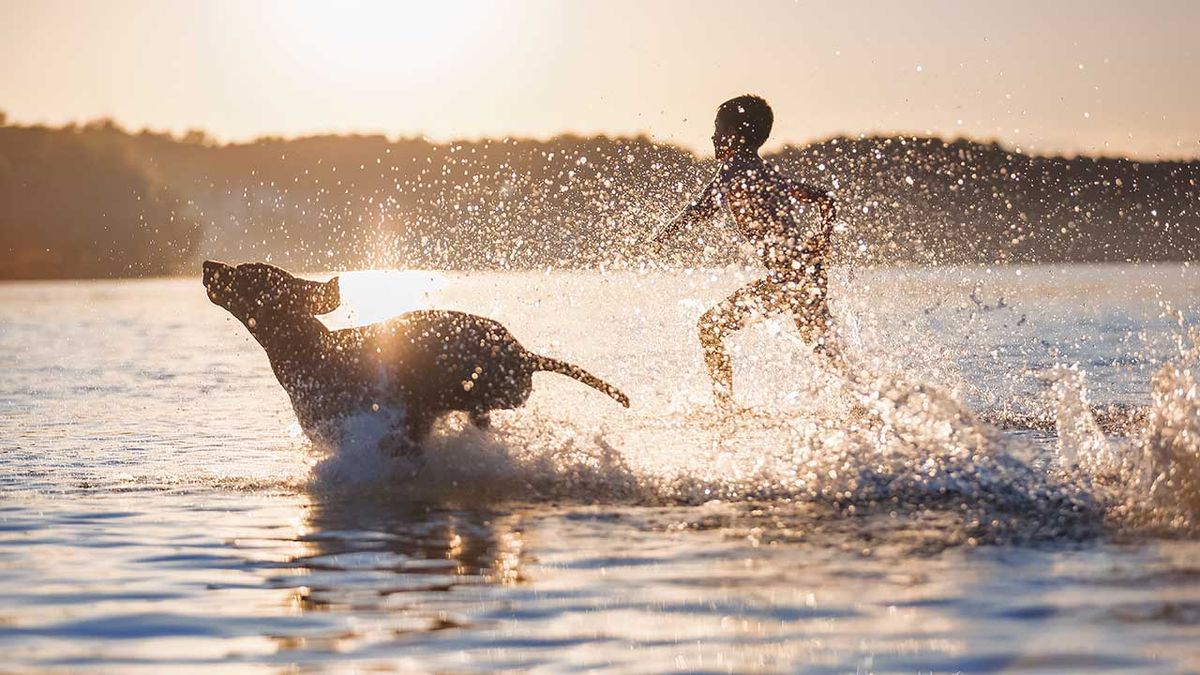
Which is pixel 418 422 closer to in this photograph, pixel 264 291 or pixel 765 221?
pixel 264 291

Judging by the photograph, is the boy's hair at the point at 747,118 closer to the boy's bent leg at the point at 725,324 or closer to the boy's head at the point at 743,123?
the boy's head at the point at 743,123

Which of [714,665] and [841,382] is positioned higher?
[841,382]

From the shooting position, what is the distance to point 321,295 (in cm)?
934

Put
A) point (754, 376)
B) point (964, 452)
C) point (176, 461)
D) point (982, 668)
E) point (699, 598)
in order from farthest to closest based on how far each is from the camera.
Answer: point (754, 376), point (176, 461), point (964, 452), point (699, 598), point (982, 668)

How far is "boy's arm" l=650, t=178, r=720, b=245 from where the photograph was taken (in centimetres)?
1116

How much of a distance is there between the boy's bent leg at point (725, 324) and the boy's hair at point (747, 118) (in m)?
1.02

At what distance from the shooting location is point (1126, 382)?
1560 centimetres

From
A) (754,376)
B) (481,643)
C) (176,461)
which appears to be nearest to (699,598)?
(481,643)

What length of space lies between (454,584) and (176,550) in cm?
150

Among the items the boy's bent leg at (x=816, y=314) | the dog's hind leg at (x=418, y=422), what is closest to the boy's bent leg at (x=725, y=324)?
the boy's bent leg at (x=816, y=314)

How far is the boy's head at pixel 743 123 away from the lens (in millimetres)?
11359

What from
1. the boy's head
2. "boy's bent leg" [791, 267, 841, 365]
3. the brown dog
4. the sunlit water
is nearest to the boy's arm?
the boy's head

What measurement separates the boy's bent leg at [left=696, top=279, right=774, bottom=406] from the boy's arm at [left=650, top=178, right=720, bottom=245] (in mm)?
594

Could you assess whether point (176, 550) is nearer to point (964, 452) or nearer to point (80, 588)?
point (80, 588)
